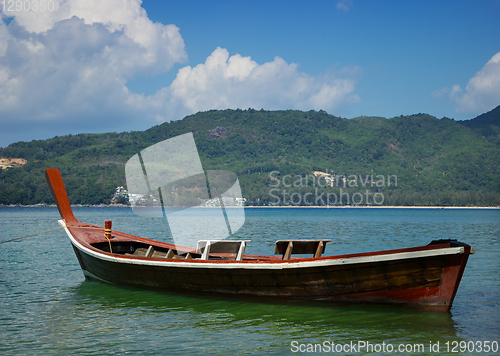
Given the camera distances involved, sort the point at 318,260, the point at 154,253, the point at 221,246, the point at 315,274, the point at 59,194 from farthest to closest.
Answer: the point at 59,194 < the point at 154,253 < the point at 221,246 < the point at 315,274 < the point at 318,260

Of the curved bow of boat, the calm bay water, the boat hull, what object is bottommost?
the calm bay water

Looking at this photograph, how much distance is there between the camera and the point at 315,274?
9.10m

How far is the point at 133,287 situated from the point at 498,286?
11014 mm

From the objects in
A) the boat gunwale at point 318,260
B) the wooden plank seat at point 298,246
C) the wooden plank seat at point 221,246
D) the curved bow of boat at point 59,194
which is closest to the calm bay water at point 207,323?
the boat gunwale at point 318,260

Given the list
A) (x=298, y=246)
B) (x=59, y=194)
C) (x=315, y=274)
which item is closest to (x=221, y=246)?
(x=298, y=246)

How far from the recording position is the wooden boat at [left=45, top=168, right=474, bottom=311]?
332 inches

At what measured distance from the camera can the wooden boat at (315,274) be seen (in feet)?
27.7

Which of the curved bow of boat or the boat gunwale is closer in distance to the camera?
the boat gunwale

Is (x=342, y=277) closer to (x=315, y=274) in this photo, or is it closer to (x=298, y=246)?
(x=315, y=274)

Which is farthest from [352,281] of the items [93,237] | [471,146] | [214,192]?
[471,146]

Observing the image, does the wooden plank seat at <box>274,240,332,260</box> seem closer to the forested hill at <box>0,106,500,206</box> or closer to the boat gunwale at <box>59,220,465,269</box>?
the boat gunwale at <box>59,220,465,269</box>

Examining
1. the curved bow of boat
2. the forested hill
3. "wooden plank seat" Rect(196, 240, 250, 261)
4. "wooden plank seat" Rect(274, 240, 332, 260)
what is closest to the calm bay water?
"wooden plank seat" Rect(196, 240, 250, 261)

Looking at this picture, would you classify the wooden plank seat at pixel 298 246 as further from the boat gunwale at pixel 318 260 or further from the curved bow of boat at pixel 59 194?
the curved bow of boat at pixel 59 194

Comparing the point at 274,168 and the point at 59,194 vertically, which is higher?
the point at 274,168
